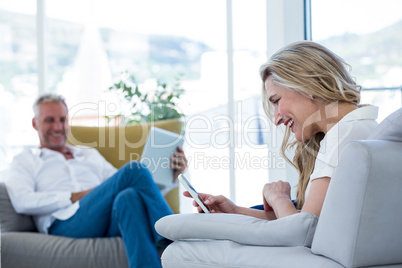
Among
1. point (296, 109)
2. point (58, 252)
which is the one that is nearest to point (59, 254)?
point (58, 252)

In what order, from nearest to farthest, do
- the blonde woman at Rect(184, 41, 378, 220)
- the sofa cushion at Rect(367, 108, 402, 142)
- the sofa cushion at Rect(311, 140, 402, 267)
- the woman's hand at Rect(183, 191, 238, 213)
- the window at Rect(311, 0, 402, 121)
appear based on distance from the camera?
the sofa cushion at Rect(311, 140, 402, 267) → the sofa cushion at Rect(367, 108, 402, 142) → the blonde woman at Rect(184, 41, 378, 220) → the woman's hand at Rect(183, 191, 238, 213) → the window at Rect(311, 0, 402, 121)

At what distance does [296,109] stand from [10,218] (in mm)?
1724

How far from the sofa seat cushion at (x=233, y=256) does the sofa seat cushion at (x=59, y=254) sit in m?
1.05

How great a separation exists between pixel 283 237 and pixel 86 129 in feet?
7.35

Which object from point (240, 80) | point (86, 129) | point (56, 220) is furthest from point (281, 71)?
point (240, 80)

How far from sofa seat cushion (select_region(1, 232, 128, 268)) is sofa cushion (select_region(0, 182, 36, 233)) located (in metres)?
0.14

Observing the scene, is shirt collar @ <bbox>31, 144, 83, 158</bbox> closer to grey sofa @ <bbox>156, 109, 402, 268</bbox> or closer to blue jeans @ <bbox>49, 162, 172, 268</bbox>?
blue jeans @ <bbox>49, 162, 172, 268</bbox>

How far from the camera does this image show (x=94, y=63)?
456 centimetres

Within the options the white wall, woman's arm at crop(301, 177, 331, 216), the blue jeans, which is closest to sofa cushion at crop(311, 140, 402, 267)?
woman's arm at crop(301, 177, 331, 216)

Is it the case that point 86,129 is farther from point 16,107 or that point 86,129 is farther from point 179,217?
point 179,217

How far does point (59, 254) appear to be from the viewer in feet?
7.90

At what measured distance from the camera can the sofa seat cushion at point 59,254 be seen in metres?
2.40

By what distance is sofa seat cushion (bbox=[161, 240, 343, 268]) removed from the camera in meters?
1.21

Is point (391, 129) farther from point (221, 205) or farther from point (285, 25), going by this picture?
point (285, 25)
